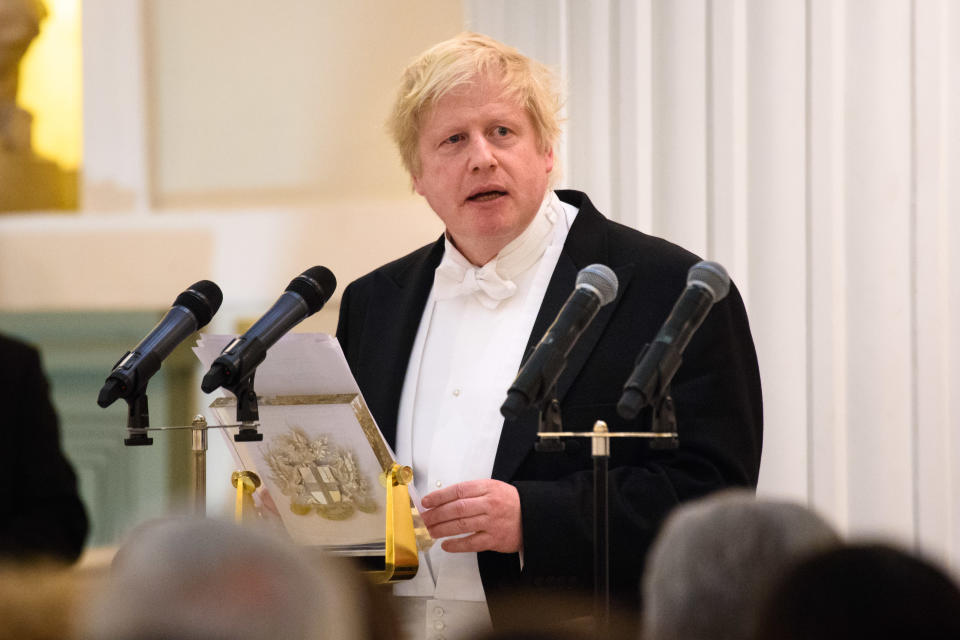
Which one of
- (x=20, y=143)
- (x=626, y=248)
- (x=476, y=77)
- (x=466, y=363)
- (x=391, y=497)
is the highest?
(x=20, y=143)

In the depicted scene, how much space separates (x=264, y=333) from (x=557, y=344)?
1.78 ft

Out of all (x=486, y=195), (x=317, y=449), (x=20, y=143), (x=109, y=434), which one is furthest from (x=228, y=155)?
(x=317, y=449)

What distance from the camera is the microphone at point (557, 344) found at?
199 cm

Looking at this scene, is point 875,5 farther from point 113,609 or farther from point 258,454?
point 113,609

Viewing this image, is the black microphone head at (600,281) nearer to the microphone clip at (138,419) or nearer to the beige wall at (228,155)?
the microphone clip at (138,419)

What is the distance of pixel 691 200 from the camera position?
398 centimetres

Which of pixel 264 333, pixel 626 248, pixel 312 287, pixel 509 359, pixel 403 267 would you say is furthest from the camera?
pixel 403 267

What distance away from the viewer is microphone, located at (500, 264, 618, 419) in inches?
78.4

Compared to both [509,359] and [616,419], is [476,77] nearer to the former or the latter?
[509,359]

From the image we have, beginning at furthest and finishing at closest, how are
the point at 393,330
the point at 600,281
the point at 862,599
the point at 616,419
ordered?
1. the point at 393,330
2. the point at 616,419
3. the point at 600,281
4. the point at 862,599

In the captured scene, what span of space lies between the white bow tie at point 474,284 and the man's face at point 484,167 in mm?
54

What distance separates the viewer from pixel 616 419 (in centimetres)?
265

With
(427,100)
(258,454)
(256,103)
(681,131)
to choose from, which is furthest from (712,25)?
(258,454)

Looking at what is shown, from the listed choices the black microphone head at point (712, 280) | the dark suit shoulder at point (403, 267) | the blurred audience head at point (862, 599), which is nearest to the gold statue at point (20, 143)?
the dark suit shoulder at point (403, 267)
